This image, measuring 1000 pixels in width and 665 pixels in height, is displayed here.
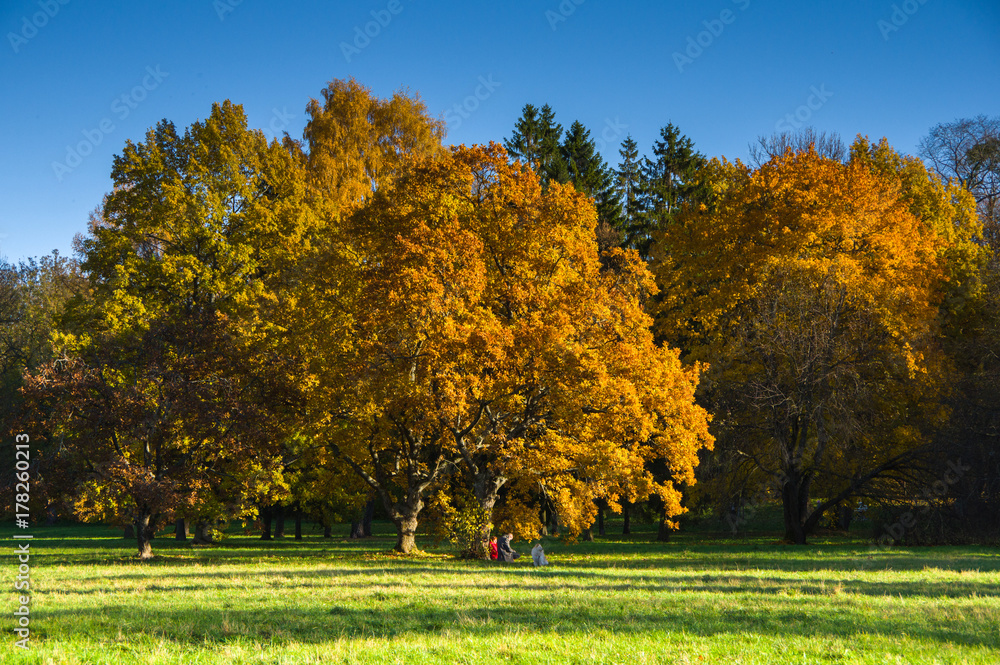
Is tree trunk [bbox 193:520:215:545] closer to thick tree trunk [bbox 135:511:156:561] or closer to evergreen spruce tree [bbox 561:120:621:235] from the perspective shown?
thick tree trunk [bbox 135:511:156:561]

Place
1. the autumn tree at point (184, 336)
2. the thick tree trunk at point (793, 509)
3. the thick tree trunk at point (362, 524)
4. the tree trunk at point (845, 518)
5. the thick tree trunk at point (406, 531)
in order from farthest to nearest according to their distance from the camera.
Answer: the thick tree trunk at point (362, 524), the tree trunk at point (845, 518), the thick tree trunk at point (793, 509), the thick tree trunk at point (406, 531), the autumn tree at point (184, 336)

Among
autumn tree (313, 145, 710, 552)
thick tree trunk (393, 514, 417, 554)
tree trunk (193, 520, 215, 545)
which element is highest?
autumn tree (313, 145, 710, 552)

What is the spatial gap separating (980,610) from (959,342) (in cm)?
2408

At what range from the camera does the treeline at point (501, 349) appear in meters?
22.0

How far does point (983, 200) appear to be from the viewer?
1721 inches

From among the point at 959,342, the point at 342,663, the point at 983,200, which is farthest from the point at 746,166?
the point at 342,663

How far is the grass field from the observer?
7.97 meters

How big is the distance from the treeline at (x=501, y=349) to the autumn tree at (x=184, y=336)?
0.11 m

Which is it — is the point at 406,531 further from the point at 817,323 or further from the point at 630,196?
the point at 630,196

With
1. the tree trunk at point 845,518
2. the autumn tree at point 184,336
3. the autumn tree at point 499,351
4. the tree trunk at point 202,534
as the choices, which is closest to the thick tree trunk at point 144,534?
the autumn tree at point 184,336

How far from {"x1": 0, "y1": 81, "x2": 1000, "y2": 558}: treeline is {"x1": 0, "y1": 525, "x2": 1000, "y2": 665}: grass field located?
466cm

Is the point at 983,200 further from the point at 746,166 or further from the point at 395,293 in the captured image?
the point at 395,293

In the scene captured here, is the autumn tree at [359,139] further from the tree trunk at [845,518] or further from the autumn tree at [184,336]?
the tree trunk at [845,518]

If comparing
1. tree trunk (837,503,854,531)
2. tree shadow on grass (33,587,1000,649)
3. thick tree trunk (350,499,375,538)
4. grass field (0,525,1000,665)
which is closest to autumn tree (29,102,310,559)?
grass field (0,525,1000,665)
